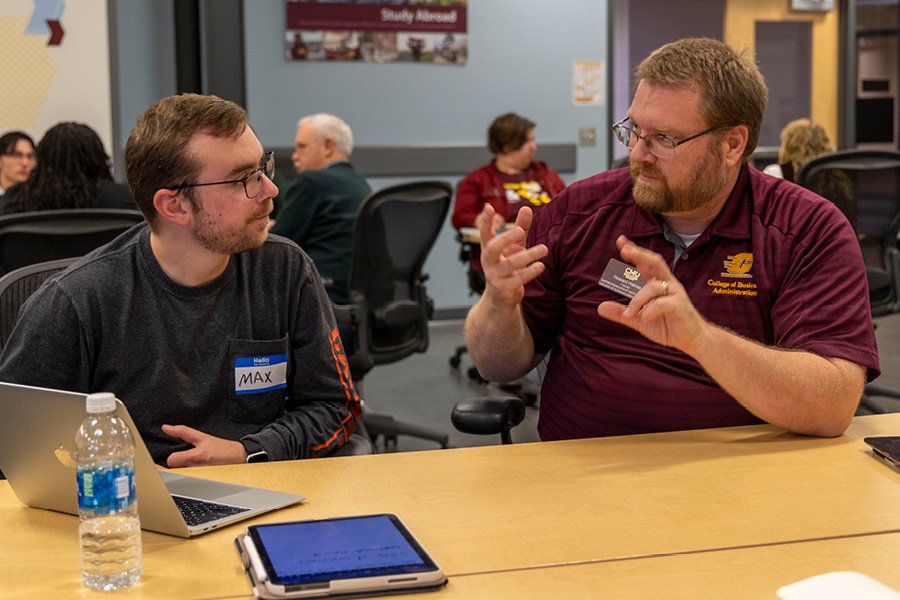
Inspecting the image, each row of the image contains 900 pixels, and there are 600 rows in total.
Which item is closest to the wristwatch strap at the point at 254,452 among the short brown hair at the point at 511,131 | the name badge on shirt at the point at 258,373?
the name badge on shirt at the point at 258,373

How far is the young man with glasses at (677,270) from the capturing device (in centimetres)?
194

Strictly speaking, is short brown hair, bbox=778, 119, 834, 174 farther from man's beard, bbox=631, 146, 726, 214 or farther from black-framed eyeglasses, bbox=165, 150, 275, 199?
black-framed eyeglasses, bbox=165, 150, 275, 199

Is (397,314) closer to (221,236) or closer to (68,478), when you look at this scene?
(221,236)

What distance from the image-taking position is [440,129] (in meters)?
6.82

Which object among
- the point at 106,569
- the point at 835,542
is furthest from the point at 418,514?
the point at 835,542

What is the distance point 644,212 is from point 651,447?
1.92ft

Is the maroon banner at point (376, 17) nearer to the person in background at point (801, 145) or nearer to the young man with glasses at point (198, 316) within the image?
the person in background at point (801, 145)

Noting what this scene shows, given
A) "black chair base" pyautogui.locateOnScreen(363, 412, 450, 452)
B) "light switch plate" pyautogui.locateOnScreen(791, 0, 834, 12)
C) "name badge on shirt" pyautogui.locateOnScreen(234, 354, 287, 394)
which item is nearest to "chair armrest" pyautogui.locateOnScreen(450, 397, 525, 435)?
"name badge on shirt" pyautogui.locateOnScreen(234, 354, 287, 394)

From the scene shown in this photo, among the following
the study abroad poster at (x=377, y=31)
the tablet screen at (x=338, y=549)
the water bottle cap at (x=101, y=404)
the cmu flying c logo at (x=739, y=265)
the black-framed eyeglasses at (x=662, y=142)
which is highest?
the study abroad poster at (x=377, y=31)

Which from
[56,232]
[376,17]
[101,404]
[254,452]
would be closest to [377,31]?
[376,17]

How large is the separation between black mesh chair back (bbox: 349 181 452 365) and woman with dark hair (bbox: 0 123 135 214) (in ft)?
2.79

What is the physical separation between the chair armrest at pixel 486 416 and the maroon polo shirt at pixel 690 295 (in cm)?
15

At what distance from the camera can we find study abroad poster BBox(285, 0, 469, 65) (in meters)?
6.50

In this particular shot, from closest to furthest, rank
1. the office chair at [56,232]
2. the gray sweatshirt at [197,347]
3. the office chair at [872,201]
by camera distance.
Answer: the gray sweatshirt at [197,347]
the office chair at [56,232]
the office chair at [872,201]
